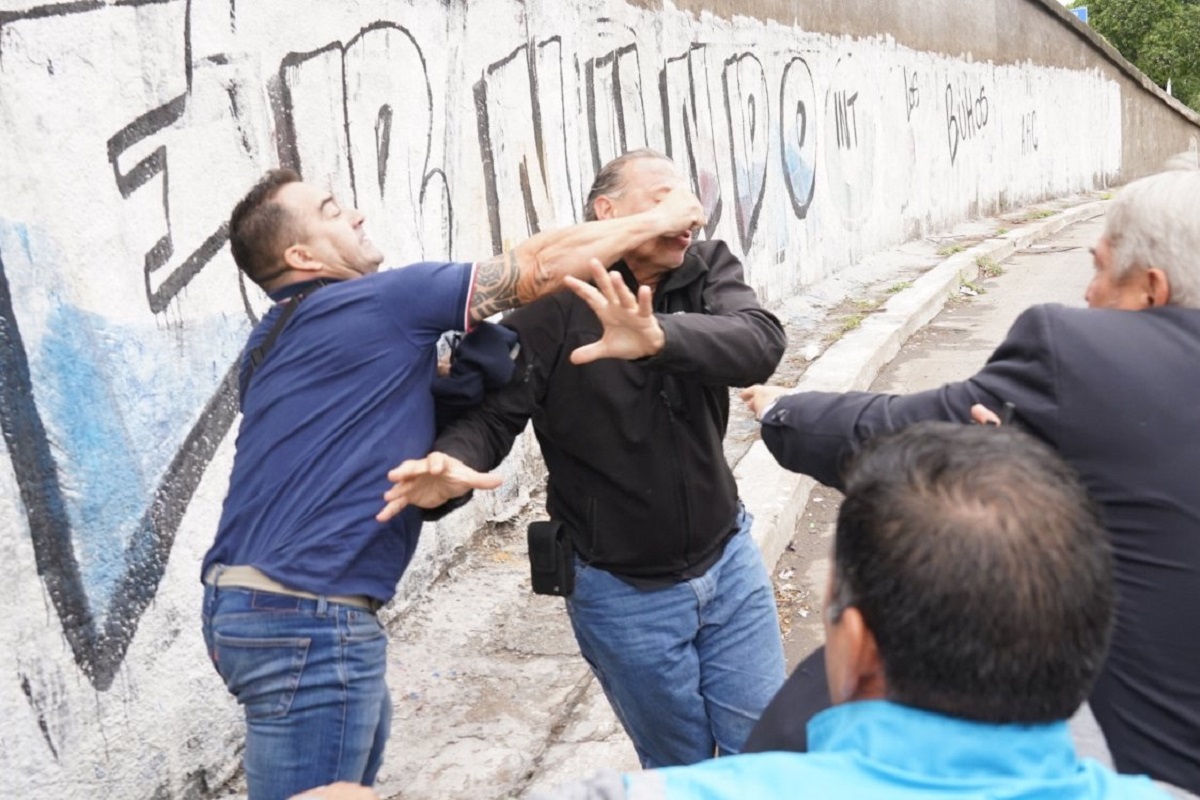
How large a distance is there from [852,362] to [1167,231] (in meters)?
5.73

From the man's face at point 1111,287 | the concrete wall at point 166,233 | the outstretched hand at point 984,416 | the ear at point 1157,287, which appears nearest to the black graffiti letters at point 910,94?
the concrete wall at point 166,233

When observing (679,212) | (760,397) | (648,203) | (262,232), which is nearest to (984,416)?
(760,397)

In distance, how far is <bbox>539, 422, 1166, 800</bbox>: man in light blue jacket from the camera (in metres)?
1.23

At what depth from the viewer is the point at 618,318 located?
2381 mm

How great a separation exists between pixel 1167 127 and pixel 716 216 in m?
22.8

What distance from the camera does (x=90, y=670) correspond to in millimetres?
2967

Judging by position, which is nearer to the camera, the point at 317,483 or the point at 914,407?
the point at 914,407

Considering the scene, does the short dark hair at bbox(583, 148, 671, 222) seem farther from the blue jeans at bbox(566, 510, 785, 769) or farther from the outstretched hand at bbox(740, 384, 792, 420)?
the blue jeans at bbox(566, 510, 785, 769)

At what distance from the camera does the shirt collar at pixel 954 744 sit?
1.23 meters

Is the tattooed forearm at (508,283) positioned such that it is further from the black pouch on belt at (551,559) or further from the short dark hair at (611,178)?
the black pouch on belt at (551,559)

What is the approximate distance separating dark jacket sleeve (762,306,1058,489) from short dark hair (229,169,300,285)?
3.26 ft

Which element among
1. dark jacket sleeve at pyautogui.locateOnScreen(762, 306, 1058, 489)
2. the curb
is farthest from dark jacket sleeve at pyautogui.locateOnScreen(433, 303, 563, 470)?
the curb

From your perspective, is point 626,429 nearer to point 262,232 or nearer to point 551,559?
point 551,559

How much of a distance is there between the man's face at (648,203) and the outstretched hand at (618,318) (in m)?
0.30
